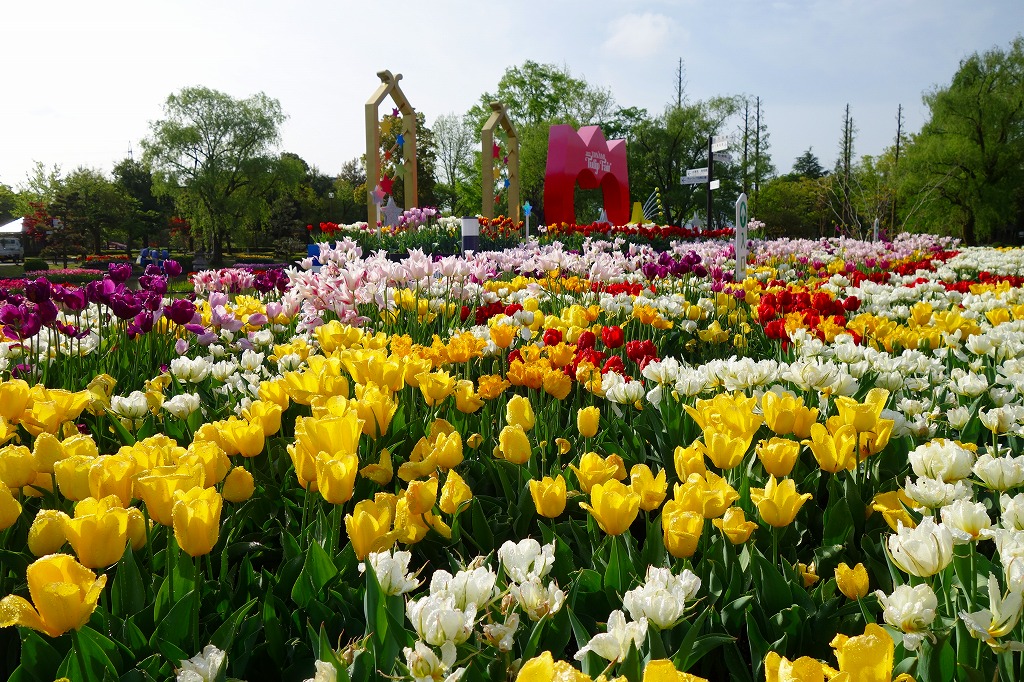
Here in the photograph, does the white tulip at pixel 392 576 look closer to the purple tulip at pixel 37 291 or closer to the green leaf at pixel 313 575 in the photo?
the green leaf at pixel 313 575

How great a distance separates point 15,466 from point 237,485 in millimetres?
413

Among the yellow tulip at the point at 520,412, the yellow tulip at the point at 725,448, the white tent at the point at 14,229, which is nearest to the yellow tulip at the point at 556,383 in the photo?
the yellow tulip at the point at 520,412

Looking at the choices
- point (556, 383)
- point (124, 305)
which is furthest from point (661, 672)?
point (124, 305)

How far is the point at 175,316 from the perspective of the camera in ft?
10.2

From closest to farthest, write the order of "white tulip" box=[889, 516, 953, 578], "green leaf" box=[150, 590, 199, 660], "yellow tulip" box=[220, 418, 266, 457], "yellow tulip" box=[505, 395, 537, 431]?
"white tulip" box=[889, 516, 953, 578] < "green leaf" box=[150, 590, 199, 660] < "yellow tulip" box=[220, 418, 266, 457] < "yellow tulip" box=[505, 395, 537, 431]

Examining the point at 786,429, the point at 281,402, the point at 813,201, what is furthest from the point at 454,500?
the point at 813,201

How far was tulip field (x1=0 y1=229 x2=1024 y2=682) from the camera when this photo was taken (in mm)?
998

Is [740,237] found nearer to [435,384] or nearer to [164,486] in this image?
[435,384]

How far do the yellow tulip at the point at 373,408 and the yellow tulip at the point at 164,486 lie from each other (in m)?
0.53

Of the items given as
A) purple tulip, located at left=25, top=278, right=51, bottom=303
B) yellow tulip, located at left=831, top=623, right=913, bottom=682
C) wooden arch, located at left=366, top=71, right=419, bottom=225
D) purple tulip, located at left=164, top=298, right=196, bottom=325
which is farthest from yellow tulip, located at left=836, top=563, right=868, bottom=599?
wooden arch, located at left=366, top=71, right=419, bottom=225

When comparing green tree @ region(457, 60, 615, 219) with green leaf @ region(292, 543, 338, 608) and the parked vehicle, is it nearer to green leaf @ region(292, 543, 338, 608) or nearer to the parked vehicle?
the parked vehicle

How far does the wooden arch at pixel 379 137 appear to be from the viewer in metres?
15.0

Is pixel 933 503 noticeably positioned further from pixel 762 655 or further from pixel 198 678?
pixel 198 678

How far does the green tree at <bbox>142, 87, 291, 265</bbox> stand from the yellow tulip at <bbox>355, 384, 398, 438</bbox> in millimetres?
40085
